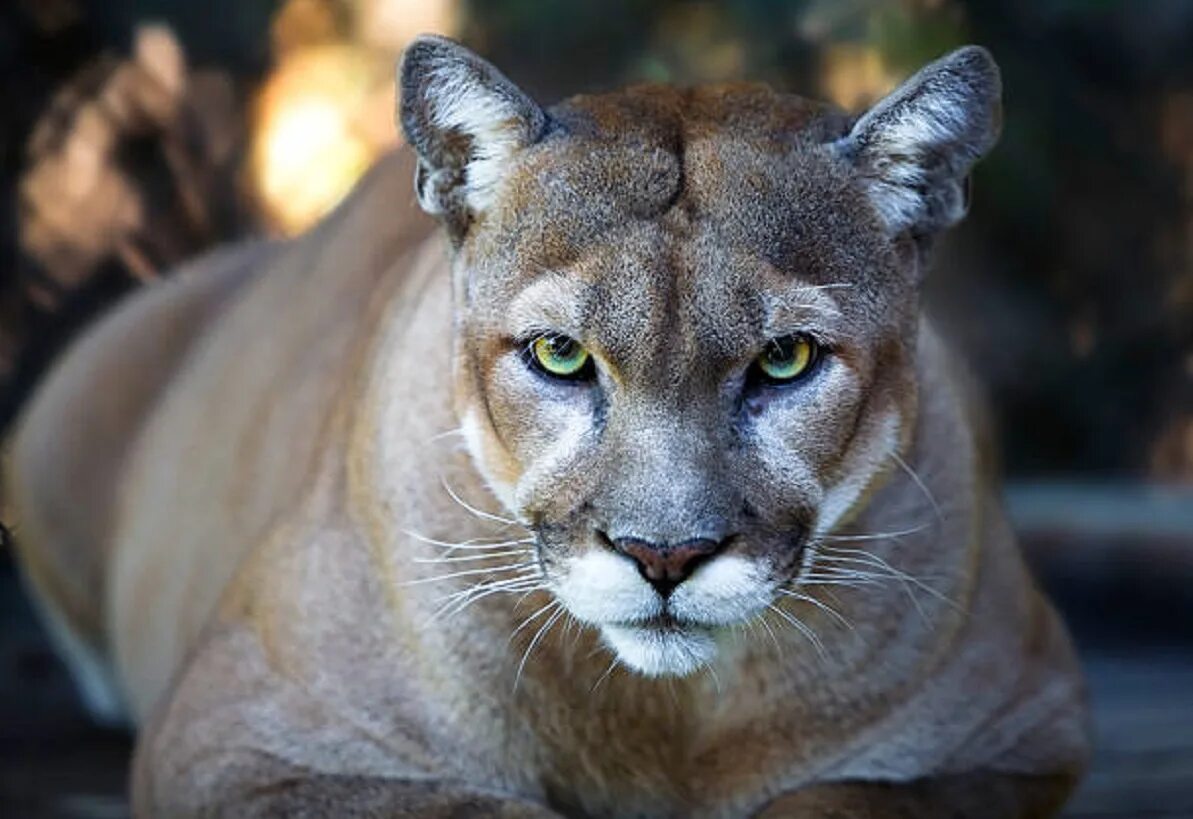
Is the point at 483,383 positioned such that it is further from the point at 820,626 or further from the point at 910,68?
the point at 910,68

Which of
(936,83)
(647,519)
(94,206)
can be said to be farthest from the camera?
(94,206)

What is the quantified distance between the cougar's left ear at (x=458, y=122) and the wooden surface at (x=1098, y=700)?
1437 millimetres

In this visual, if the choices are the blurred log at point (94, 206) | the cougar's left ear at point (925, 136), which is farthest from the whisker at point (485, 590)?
the blurred log at point (94, 206)

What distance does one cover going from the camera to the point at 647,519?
2.92m

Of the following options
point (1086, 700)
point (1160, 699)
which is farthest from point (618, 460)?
point (1160, 699)

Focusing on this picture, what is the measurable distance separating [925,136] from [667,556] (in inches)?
31.8

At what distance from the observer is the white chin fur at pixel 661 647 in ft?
10.0

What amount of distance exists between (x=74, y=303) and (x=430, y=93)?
3687mm

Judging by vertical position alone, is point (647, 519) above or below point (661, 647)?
above

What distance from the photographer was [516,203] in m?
3.29

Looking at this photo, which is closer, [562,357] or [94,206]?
[562,357]

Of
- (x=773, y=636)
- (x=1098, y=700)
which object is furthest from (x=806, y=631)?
(x=1098, y=700)

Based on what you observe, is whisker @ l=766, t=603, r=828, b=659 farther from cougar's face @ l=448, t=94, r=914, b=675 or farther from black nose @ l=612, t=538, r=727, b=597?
black nose @ l=612, t=538, r=727, b=597

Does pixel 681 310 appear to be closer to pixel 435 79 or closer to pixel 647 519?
pixel 647 519
